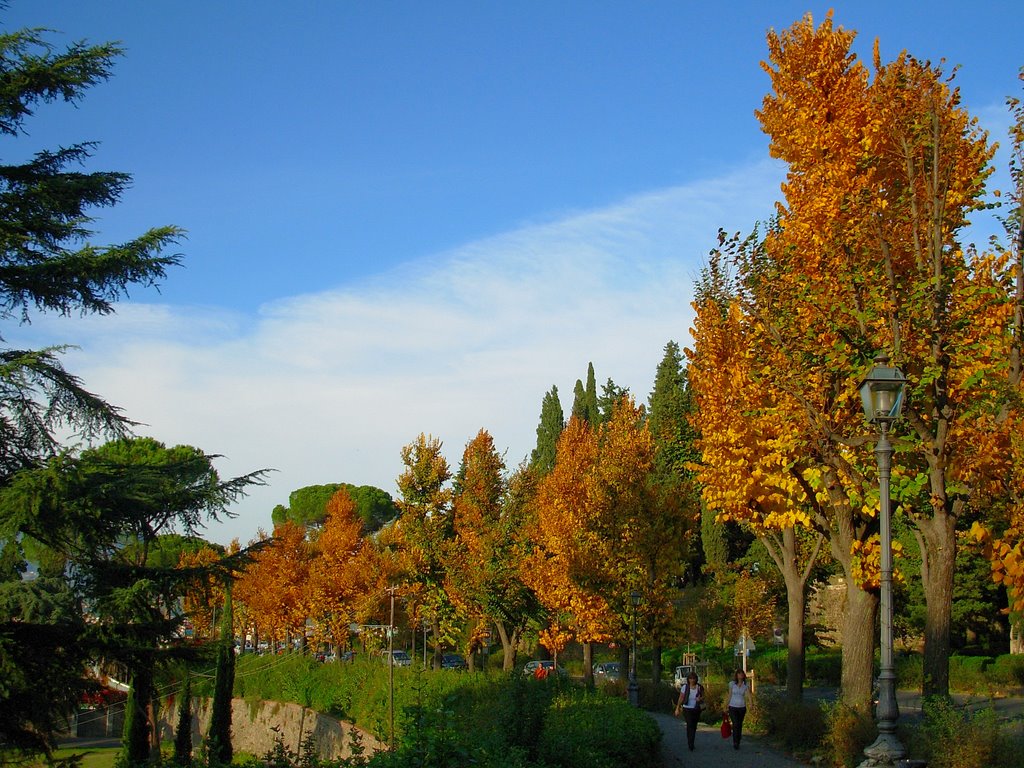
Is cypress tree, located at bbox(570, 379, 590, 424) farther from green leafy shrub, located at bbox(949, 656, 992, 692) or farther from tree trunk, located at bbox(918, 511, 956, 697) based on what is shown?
tree trunk, located at bbox(918, 511, 956, 697)

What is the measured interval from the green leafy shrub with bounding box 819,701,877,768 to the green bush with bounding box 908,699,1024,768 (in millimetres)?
1341

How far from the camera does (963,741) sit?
12.1 m

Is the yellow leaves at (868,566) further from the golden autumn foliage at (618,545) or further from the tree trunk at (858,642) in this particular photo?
the golden autumn foliage at (618,545)

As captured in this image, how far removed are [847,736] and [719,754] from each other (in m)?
3.01

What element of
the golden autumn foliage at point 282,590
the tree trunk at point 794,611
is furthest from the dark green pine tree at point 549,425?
the tree trunk at point 794,611

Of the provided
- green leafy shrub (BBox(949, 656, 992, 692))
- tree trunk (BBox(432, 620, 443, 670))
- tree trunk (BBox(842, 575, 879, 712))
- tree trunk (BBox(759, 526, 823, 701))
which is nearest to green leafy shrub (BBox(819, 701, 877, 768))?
tree trunk (BBox(842, 575, 879, 712))

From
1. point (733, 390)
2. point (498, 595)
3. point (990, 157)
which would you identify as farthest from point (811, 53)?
point (498, 595)

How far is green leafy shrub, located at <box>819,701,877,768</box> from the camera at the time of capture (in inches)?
558

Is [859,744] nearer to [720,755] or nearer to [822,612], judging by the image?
[720,755]

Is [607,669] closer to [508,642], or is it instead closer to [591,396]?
[508,642]

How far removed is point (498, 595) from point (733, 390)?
69.8 feet

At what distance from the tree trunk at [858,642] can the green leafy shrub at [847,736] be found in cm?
48

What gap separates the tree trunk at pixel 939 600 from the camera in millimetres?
13281

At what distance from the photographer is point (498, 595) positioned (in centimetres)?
3594
